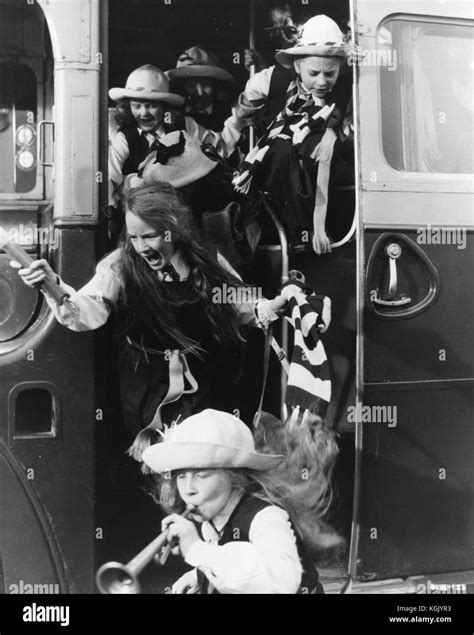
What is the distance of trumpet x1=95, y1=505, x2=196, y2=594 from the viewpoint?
2.56 meters

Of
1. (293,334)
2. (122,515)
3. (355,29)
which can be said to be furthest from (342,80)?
(122,515)

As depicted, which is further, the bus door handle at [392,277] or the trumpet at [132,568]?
the bus door handle at [392,277]

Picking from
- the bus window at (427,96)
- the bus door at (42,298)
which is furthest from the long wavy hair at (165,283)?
the bus window at (427,96)

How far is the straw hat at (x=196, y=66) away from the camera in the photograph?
2.53 m

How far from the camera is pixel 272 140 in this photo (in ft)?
8.45

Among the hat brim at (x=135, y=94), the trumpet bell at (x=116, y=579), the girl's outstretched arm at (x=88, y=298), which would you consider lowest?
the trumpet bell at (x=116, y=579)

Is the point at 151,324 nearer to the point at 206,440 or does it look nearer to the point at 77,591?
the point at 206,440

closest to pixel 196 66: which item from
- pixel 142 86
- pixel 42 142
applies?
pixel 142 86

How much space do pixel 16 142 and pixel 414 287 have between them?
149 centimetres

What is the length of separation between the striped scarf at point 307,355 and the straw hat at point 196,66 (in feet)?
2.69

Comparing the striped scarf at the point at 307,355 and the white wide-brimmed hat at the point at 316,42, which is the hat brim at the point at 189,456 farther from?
the white wide-brimmed hat at the point at 316,42
